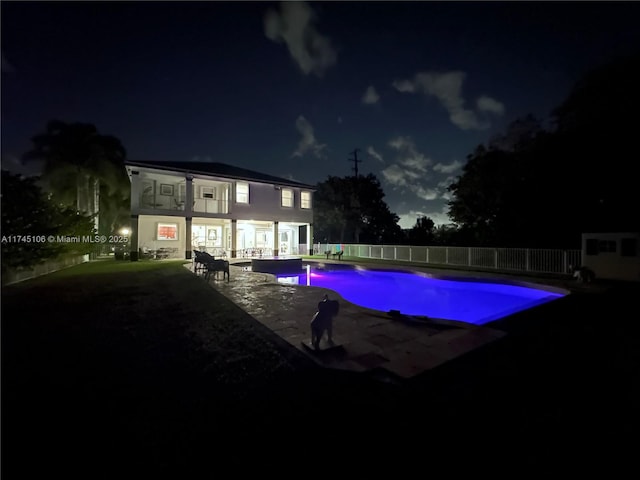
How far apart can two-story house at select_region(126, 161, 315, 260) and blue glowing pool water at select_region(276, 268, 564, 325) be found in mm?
Result: 7923

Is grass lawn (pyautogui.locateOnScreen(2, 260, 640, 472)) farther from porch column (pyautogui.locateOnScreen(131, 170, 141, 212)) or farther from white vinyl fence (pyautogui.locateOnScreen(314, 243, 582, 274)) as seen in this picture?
porch column (pyautogui.locateOnScreen(131, 170, 141, 212))

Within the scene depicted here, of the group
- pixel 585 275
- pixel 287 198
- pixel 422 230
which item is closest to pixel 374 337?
pixel 585 275

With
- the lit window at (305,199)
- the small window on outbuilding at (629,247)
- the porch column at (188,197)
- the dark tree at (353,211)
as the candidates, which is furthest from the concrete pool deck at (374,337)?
the dark tree at (353,211)

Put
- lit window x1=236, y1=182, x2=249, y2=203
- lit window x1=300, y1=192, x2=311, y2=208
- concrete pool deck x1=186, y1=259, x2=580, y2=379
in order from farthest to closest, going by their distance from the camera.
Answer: lit window x1=300, y1=192, x2=311, y2=208 < lit window x1=236, y1=182, x2=249, y2=203 < concrete pool deck x1=186, y1=259, x2=580, y2=379

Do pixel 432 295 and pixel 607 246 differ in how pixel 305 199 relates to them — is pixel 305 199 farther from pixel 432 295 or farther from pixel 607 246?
pixel 607 246

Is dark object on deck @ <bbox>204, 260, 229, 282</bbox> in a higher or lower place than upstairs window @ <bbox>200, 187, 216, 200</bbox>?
lower

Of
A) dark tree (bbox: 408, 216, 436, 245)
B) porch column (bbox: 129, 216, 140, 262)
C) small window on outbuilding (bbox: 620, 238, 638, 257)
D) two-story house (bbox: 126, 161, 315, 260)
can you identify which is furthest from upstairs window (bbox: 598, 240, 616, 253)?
porch column (bbox: 129, 216, 140, 262)

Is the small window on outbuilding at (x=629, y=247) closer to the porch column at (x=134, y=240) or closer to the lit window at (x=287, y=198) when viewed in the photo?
the lit window at (x=287, y=198)

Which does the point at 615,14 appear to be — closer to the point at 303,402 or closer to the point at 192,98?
the point at 303,402

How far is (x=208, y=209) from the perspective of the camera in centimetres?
2012

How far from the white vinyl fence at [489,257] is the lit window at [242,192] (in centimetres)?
1059

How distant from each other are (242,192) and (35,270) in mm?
12086

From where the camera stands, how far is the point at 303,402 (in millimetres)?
2492

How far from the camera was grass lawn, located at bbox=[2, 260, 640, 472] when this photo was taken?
6.44 ft
